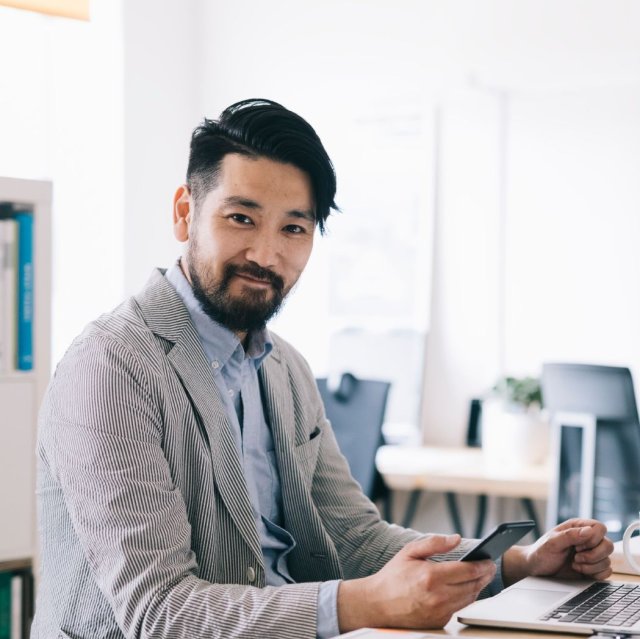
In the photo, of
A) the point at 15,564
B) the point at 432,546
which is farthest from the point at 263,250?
the point at 15,564

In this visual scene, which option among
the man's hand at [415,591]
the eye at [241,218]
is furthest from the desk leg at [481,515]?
the man's hand at [415,591]

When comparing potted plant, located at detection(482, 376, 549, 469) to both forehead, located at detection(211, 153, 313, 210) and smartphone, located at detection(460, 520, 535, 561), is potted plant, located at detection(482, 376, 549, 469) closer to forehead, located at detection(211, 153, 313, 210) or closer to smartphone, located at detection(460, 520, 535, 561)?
forehead, located at detection(211, 153, 313, 210)

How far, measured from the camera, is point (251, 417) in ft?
5.71

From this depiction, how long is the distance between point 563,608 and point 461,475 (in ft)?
8.09

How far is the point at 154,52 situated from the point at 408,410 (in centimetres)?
201

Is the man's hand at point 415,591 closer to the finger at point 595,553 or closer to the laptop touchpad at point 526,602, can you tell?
the laptop touchpad at point 526,602

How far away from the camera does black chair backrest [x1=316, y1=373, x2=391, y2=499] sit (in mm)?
3902

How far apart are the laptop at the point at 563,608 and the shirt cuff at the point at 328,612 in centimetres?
16

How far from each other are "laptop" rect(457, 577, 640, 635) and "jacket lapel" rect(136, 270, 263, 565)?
374 mm

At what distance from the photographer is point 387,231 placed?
467 centimetres

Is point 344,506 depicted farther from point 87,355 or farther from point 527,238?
point 527,238

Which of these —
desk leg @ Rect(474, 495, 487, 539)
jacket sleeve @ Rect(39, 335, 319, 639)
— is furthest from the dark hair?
desk leg @ Rect(474, 495, 487, 539)

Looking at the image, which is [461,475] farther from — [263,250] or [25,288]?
[263,250]

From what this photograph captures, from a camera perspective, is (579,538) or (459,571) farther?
(579,538)
